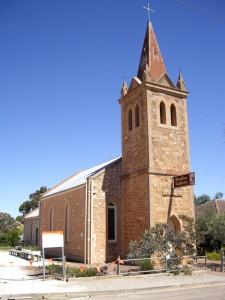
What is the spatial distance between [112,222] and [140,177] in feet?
15.8

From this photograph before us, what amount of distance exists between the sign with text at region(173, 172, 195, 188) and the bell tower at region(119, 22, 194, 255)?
375 millimetres

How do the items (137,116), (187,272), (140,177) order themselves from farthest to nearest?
(137,116) → (140,177) → (187,272)

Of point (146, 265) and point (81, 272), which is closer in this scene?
point (81, 272)

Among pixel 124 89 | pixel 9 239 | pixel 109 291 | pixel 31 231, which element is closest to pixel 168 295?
pixel 109 291

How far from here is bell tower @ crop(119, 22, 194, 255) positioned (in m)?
24.6

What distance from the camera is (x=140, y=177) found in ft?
83.4

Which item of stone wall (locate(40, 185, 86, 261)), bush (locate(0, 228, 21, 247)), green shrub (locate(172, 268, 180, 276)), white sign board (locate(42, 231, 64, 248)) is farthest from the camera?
bush (locate(0, 228, 21, 247))

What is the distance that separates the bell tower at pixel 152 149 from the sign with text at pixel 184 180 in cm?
37

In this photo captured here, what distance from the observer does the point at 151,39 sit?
29734 mm

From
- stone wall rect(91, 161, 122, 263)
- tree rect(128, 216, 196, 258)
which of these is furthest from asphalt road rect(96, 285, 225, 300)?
stone wall rect(91, 161, 122, 263)

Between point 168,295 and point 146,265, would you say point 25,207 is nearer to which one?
point 146,265

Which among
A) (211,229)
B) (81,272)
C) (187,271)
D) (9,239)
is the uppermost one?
(211,229)

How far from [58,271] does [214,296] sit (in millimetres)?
9169

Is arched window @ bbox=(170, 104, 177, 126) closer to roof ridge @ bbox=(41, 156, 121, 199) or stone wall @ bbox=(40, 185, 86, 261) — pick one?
roof ridge @ bbox=(41, 156, 121, 199)
